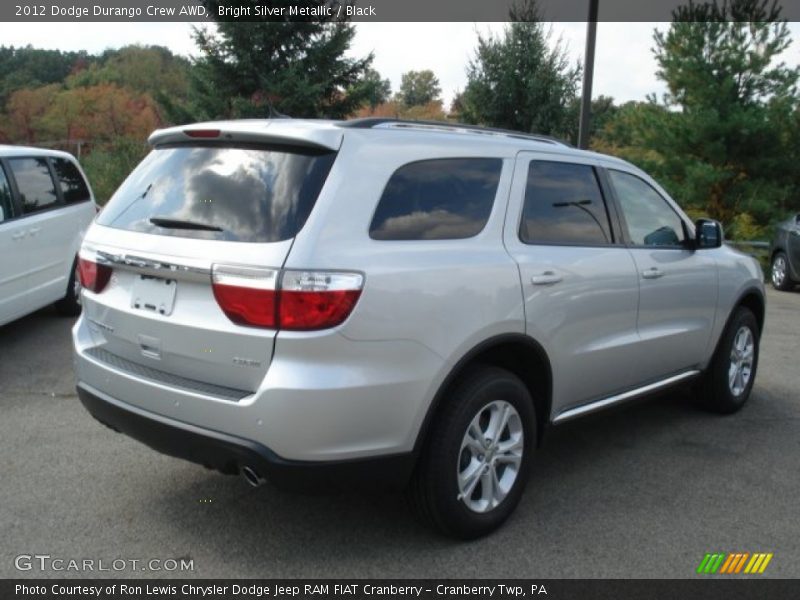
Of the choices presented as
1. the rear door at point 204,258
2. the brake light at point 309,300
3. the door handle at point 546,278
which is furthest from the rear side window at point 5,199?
the door handle at point 546,278

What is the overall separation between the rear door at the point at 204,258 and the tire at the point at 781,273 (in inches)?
437

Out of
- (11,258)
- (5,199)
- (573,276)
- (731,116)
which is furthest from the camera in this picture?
(731,116)

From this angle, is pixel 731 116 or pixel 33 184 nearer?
pixel 33 184

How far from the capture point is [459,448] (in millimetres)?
3252

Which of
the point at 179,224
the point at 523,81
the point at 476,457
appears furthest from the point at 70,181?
the point at 523,81

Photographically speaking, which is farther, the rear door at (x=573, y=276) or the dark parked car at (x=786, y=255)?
the dark parked car at (x=786, y=255)

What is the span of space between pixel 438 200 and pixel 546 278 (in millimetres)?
688

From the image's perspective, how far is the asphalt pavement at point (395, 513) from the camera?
3240mm

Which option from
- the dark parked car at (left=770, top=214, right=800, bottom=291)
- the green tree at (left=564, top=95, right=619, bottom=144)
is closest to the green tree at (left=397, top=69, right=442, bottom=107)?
the green tree at (left=564, top=95, right=619, bottom=144)

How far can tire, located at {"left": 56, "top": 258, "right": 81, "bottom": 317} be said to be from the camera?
8.02 m

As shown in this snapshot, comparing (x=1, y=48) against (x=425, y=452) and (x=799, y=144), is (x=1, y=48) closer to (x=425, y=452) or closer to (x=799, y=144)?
(x=799, y=144)

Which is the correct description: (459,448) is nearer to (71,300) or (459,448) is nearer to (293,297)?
(293,297)
